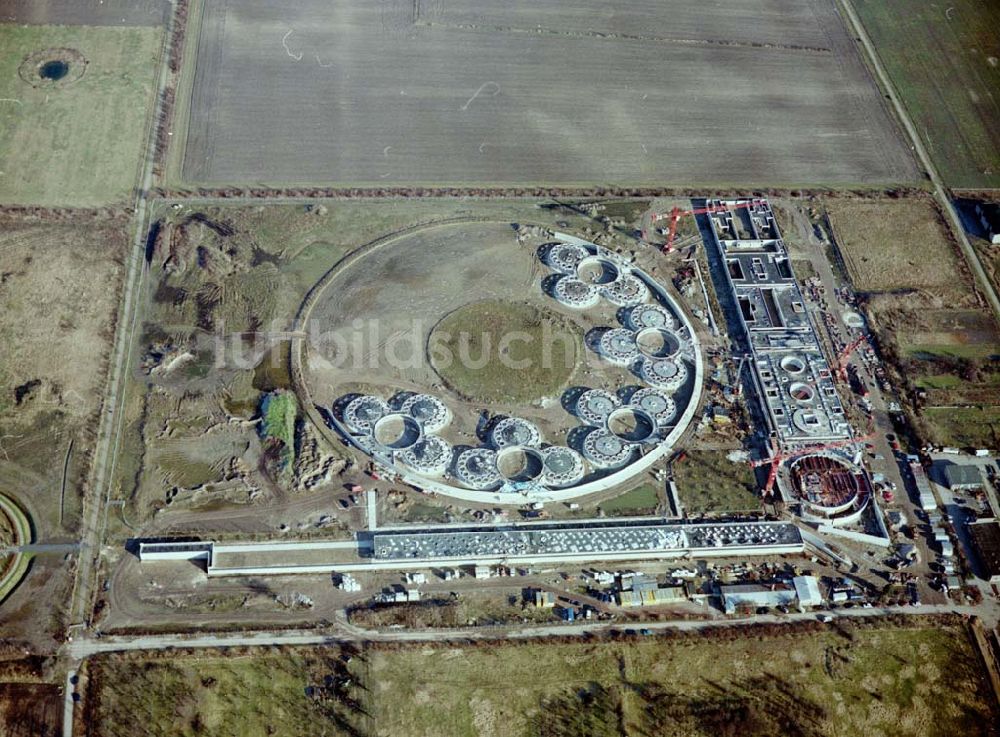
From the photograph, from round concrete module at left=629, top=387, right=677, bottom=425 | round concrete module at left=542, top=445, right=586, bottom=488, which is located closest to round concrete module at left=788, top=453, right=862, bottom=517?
round concrete module at left=629, top=387, right=677, bottom=425

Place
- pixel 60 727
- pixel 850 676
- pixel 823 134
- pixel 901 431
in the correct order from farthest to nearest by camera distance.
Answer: pixel 823 134 → pixel 901 431 → pixel 850 676 → pixel 60 727

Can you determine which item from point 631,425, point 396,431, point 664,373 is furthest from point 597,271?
point 396,431

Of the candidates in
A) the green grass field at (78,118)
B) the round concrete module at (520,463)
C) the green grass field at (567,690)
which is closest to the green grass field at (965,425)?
the green grass field at (567,690)

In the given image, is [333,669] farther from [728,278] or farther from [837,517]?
[728,278]

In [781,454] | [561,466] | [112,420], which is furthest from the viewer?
[781,454]

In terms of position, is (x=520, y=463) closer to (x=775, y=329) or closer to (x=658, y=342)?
(x=658, y=342)

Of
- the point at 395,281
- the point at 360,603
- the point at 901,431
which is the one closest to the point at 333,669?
the point at 360,603

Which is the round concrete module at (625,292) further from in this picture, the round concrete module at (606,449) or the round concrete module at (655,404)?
the round concrete module at (606,449)
